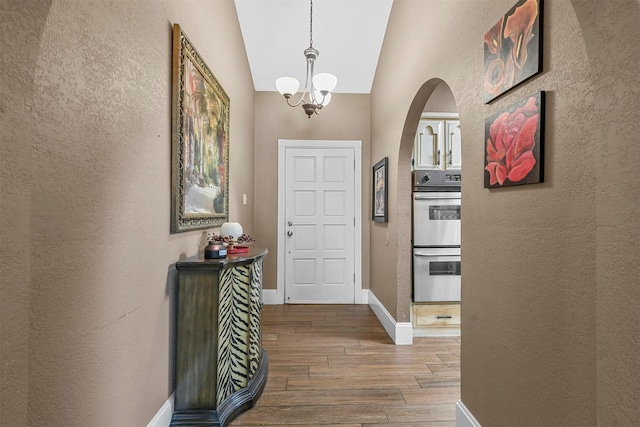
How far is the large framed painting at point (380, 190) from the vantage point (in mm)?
3268

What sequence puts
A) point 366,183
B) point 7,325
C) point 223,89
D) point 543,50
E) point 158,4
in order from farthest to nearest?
1. point 366,183
2. point 223,89
3. point 158,4
4. point 543,50
5. point 7,325

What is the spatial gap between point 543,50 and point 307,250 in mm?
3378

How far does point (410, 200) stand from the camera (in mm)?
2953

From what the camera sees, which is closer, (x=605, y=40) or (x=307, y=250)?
(x=605, y=40)

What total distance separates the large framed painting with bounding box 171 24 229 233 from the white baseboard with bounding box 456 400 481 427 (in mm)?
1784

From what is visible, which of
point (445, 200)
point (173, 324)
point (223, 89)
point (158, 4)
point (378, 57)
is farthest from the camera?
point (378, 57)

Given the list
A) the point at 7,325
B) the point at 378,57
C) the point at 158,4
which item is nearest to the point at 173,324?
the point at 7,325

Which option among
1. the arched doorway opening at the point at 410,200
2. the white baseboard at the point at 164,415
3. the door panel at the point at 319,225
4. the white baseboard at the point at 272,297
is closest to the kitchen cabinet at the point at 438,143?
the arched doorway opening at the point at 410,200

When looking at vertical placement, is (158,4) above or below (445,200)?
above

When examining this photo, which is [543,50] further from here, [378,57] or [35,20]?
[378,57]

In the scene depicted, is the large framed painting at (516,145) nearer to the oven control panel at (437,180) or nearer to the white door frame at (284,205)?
the oven control panel at (437,180)

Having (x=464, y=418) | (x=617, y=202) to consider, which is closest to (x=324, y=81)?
(x=617, y=202)

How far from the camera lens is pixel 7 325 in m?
0.73

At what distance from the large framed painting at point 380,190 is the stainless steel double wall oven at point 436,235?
1.12 feet
